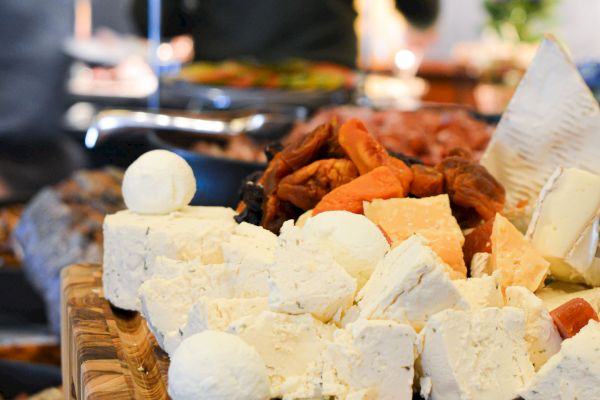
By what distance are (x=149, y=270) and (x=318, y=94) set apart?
7.70 ft

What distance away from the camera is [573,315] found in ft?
3.08

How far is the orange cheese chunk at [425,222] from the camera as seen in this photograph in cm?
102

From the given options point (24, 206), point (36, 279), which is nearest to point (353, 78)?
point (24, 206)

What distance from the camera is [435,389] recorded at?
0.82 m

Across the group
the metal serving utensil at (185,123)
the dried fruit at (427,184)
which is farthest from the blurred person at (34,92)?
the dried fruit at (427,184)

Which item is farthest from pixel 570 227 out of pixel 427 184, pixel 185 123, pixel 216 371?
Answer: pixel 185 123

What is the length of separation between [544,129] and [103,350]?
2.55ft

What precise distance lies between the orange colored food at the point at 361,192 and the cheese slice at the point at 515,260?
5.9 inches

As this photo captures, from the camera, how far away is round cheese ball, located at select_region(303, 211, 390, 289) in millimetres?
965

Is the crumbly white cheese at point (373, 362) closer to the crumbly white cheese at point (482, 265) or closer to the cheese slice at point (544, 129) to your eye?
the crumbly white cheese at point (482, 265)

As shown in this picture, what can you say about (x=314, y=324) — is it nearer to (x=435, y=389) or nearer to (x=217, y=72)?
(x=435, y=389)

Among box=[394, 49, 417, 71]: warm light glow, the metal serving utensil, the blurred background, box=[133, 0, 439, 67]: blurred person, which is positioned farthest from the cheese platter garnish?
box=[133, 0, 439, 67]: blurred person

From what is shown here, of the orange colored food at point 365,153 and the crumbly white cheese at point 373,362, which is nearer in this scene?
the crumbly white cheese at point 373,362

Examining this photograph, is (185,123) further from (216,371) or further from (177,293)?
(216,371)
